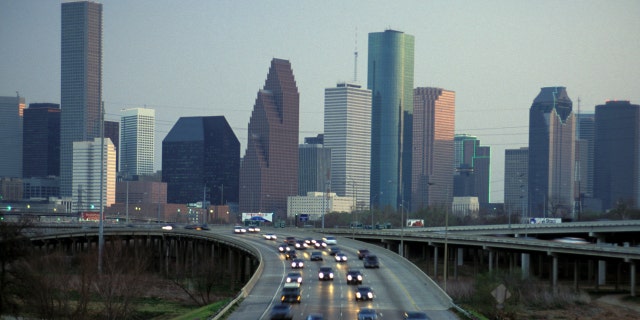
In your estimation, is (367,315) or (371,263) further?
(371,263)

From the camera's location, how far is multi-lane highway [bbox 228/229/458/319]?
68500mm

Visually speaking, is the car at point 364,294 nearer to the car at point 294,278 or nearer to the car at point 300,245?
the car at point 294,278

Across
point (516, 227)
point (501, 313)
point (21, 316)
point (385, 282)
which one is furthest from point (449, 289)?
point (516, 227)

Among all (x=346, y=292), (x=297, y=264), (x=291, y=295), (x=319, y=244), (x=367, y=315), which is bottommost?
(x=346, y=292)

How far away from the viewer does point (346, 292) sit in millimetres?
81188

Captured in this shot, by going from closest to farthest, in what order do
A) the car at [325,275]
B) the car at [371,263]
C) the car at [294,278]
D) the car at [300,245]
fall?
the car at [294,278]
the car at [325,275]
the car at [371,263]
the car at [300,245]

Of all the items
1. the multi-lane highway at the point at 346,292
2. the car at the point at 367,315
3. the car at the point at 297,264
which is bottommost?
the multi-lane highway at the point at 346,292

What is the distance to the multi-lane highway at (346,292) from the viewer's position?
68.5m

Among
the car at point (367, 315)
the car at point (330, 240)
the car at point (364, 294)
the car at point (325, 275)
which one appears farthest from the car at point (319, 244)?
the car at point (367, 315)

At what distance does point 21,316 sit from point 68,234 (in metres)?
92.6

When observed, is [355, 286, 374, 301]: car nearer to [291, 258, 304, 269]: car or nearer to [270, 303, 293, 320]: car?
[270, 303, 293, 320]: car

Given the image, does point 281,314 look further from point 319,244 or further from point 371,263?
point 319,244

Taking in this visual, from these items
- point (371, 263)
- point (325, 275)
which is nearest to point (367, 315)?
point (325, 275)

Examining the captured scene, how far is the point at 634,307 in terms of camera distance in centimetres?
10356
